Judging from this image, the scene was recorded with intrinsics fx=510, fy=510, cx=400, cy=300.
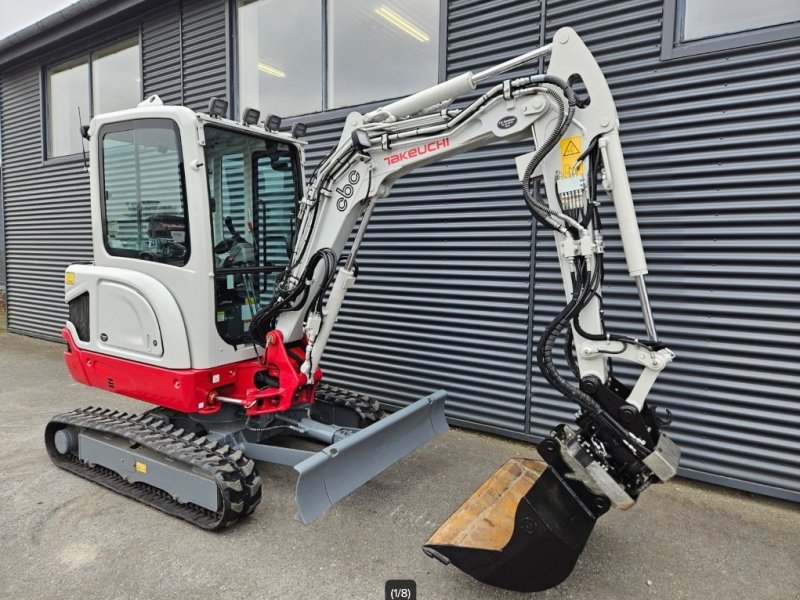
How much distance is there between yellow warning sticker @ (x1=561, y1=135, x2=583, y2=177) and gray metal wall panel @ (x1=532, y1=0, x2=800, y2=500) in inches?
64.5

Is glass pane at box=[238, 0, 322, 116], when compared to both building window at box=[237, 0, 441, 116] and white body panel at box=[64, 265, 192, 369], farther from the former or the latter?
white body panel at box=[64, 265, 192, 369]

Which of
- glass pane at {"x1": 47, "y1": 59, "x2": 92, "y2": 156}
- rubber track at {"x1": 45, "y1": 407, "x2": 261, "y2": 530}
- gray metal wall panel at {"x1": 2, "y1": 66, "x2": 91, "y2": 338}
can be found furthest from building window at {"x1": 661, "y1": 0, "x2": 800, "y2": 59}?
glass pane at {"x1": 47, "y1": 59, "x2": 92, "y2": 156}

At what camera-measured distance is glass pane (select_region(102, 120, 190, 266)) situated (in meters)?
3.35

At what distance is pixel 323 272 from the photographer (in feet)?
11.2

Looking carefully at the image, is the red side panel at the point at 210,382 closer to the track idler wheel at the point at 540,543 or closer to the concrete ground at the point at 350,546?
the concrete ground at the point at 350,546

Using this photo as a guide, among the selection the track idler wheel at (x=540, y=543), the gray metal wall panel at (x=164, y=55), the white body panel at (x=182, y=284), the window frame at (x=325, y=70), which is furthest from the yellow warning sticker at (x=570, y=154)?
the gray metal wall panel at (x=164, y=55)

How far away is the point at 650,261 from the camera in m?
3.91

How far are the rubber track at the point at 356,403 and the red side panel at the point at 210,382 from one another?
0.45 m

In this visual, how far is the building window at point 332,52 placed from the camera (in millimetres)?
5086

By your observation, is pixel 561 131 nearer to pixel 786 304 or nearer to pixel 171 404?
pixel 786 304

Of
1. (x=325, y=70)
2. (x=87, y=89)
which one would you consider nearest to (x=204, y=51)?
(x=325, y=70)

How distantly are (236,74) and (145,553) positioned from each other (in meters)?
5.57

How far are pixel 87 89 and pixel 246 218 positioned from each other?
647 centimetres

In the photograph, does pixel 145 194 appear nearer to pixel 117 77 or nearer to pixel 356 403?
pixel 356 403
